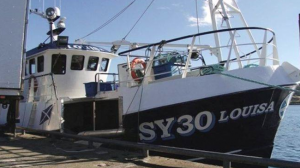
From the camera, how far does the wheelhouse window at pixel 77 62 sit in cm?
1195

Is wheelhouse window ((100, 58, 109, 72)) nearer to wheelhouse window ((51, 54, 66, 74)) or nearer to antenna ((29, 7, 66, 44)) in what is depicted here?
wheelhouse window ((51, 54, 66, 74))

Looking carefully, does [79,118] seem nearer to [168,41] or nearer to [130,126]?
[130,126]

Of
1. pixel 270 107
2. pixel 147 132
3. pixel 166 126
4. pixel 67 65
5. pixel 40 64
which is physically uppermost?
pixel 40 64

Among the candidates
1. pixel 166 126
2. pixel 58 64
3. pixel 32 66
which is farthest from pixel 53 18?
pixel 166 126

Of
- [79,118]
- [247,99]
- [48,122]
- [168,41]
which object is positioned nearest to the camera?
[247,99]

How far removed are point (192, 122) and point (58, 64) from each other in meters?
6.60

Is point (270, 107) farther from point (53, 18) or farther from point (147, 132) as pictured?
point (53, 18)

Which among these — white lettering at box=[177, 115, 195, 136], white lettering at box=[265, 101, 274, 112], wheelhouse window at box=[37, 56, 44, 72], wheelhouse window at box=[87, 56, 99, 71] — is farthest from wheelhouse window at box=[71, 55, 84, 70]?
white lettering at box=[265, 101, 274, 112]

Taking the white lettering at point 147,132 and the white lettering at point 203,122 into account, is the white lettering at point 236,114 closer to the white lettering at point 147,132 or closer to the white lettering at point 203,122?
the white lettering at point 203,122

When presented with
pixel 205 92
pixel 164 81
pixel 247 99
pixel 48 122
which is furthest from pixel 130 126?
pixel 48 122

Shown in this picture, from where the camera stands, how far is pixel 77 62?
475 inches

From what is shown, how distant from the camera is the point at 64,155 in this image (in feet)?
23.4

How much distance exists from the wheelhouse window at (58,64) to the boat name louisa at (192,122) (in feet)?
17.3

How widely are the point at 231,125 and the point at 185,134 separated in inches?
43.5
